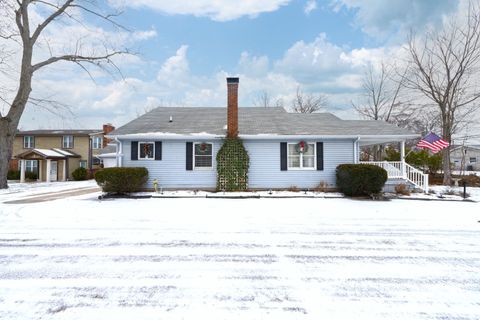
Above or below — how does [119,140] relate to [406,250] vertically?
above

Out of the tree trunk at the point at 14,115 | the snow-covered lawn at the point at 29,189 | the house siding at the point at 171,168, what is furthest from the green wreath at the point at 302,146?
the tree trunk at the point at 14,115

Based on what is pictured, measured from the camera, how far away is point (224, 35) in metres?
16.8

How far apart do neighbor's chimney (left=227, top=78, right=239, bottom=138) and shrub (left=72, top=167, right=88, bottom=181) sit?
21.1m

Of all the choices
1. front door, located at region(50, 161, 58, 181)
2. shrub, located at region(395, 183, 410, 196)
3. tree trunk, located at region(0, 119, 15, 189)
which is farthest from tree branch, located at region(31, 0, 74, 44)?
shrub, located at region(395, 183, 410, 196)

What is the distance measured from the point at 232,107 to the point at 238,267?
1068 cm

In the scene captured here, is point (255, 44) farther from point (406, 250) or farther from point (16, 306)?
point (16, 306)

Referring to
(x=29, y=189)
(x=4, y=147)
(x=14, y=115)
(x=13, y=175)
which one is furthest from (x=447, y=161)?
(x=13, y=175)

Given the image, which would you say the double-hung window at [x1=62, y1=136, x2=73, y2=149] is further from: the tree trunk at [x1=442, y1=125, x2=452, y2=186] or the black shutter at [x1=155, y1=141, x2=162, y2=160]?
the tree trunk at [x1=442, y1=125, x2=452, y2=186]

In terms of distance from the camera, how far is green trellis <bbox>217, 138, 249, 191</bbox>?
13.8 m

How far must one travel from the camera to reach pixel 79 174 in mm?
27984

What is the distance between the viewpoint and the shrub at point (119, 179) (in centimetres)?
1257

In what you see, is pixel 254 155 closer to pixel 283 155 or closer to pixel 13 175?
pixel 283 155

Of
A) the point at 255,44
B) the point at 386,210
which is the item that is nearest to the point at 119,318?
the point at 386,210

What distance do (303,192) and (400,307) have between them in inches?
418
